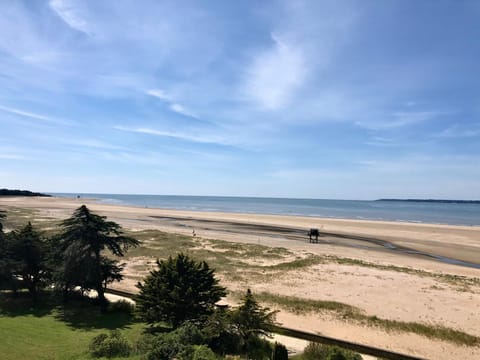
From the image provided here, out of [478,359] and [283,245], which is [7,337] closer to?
[478,359]

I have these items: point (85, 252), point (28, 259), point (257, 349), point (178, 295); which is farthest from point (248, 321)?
point (28, 259)

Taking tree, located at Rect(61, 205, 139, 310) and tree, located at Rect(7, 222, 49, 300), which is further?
tree, located at Rect(7, 222, 49, 300)

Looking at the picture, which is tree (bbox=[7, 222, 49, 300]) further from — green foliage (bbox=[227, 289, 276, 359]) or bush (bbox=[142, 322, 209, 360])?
green foliage (bbox=[227, 289, 276, 359])

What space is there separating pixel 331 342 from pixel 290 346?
184 cm

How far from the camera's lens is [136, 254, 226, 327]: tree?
1387 centimetres

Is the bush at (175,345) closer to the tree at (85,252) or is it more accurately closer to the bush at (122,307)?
the bush at (122,307)

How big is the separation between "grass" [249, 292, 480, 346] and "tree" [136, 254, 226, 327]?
6834 mm

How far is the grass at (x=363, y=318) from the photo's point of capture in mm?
15648

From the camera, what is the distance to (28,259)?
61.1 ft

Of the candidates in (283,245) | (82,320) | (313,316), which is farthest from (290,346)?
(283,245)

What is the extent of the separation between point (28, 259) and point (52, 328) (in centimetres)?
586

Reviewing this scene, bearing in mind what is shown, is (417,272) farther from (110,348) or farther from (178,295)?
(110,348)

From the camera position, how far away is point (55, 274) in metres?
17.2

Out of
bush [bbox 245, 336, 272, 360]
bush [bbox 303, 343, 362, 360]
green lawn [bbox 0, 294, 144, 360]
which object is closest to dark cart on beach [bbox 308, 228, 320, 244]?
green lawn [bbox 0, 294, 144, 360]
